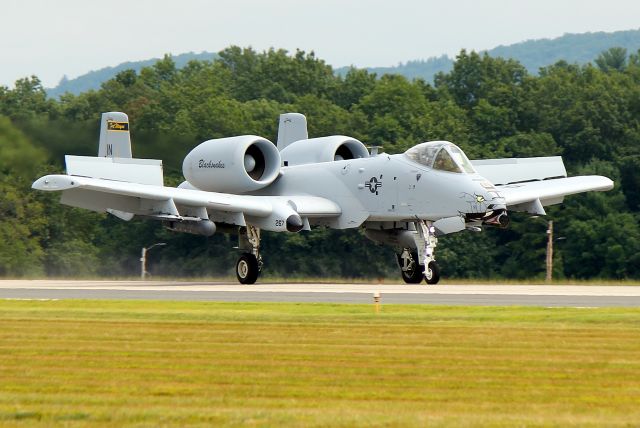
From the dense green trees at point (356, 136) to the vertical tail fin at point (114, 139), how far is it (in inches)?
118

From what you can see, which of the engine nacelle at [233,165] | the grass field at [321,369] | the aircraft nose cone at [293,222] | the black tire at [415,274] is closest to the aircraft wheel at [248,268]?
the aircraft nose cone at [293,222]

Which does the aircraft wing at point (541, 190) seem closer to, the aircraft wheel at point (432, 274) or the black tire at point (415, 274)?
the aircraft wheel at point (432, 274)

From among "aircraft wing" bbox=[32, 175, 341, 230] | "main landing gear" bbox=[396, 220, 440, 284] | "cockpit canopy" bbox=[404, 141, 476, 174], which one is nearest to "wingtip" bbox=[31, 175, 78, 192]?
"aircraft wing" bbox=[32, 175, 341, 230]

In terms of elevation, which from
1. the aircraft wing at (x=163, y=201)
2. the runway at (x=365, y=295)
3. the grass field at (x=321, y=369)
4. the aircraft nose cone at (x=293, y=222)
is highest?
the aircraft wing at (x=163, y=201)

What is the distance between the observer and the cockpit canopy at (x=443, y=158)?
33031 mm

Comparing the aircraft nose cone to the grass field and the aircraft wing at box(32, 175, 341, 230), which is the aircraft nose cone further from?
the grass field

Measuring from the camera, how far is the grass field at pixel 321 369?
11555 mm

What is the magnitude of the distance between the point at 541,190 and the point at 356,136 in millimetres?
28981

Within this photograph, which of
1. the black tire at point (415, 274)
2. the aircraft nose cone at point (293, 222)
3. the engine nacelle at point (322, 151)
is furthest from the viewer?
the engine nacelle at point (322, 151)

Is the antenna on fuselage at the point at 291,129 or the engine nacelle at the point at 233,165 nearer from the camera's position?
the engine nacelle at the point at 233,165

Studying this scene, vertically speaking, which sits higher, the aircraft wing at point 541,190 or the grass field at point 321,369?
the aircraft wing at point 541,190

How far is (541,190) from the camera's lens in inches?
1423

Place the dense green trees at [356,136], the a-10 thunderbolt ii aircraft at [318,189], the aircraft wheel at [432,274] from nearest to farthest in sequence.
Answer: the a-10 thunderbolt ii aircraft at [318,189] → the aircraft wheel at [432,274] → the dense green trees at [356,136]

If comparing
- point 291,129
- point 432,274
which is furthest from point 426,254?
point 291,129
